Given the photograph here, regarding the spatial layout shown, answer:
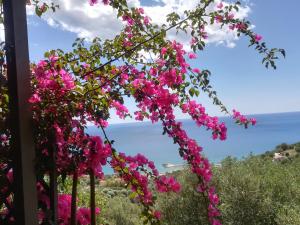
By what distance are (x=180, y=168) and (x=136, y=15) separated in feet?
22.4

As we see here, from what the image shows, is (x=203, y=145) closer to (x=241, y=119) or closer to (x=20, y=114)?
(x=241, y=119)

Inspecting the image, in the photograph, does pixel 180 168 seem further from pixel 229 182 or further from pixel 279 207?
pixel 279 207

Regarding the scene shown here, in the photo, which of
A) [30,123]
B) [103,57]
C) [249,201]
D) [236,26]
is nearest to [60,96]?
[30,123]

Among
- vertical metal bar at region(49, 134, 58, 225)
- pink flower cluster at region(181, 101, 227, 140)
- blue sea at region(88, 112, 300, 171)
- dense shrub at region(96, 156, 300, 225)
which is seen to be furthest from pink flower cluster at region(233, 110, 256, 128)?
dense shrub at region(96, 156, 300, 225)

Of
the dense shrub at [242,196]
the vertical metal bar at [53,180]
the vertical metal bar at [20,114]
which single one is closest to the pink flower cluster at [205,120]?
the vertical metal bar at [53,180]

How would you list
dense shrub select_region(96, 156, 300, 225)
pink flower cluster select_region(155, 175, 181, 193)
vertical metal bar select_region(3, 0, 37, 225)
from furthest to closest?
1. dense shrub select_region(96, 156, 300, 225)
2. pink flower cluster select_region(155, 175, 181, 193)
3. vertical metal bar select_region(3, 0, 37, 225)

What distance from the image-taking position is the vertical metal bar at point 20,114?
5.14ft

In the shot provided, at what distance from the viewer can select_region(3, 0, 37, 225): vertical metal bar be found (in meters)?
1.57

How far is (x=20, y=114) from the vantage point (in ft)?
5.27

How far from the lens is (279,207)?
26.7 feet

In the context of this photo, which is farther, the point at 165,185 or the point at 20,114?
the point at 165,185

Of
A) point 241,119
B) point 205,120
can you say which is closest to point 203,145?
point 241,119

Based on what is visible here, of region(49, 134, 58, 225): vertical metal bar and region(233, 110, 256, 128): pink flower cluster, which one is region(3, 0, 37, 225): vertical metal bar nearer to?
region(49, 134, 58, 225): vertical metal bar

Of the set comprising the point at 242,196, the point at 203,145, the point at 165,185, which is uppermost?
the point at 203,145
